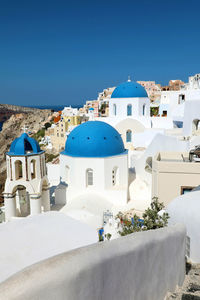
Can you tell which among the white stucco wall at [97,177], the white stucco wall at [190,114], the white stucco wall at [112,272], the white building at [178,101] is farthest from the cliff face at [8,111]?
the white stucco wall at [112,272]

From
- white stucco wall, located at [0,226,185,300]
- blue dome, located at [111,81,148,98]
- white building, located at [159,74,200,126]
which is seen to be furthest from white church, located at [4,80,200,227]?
blue dome, located at [111,81,148,98]

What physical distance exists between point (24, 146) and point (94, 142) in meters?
3.74

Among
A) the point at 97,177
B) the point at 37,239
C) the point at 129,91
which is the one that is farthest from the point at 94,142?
the point at 129,91

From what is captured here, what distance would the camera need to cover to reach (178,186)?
10375 millimetres

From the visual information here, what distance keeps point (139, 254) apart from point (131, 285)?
0.45m

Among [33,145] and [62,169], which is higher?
[33,145]

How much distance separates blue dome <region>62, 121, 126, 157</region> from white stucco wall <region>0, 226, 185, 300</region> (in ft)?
28.1

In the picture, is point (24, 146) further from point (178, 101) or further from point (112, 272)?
point (178, 101)

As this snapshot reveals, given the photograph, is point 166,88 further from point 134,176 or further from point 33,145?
point 33,145

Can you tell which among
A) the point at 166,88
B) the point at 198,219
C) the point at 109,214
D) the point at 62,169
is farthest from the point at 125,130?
the point at 166,88

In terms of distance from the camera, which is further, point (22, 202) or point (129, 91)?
point (129, 91)

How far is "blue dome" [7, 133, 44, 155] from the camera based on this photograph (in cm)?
1127

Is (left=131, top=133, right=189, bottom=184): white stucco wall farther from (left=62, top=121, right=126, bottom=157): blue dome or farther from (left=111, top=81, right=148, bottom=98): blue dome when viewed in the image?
(left=111, top=81, right=148, bottom=98): blue dome

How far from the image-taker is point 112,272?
315 centimetres
